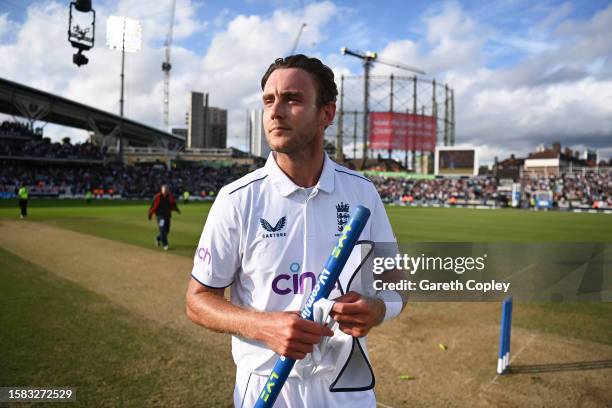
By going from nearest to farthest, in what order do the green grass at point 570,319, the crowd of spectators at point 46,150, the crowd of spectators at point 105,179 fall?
the green grass at point 570,319, the crowd of spectators at point 105,179, the crowd of spectators at point 46,150

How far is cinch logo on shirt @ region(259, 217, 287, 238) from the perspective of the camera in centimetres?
198

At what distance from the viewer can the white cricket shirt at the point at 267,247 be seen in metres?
1.94

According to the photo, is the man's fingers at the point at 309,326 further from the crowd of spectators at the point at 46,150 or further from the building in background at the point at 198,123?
the building in background at the point at 198,123

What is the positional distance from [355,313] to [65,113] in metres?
68.4

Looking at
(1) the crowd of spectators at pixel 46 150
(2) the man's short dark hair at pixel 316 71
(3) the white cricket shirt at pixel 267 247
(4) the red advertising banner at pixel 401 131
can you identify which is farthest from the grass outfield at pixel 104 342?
(4) the red advertising banner at pixel 401 131

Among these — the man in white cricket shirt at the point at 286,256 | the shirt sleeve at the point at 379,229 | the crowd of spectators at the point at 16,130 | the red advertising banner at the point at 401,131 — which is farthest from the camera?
the red advertising banner at the point at 401,131

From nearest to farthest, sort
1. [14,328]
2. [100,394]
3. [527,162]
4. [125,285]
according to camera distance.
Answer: [100,394] < [14,328] < [125,285] < [527,162]

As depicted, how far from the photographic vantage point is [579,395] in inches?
178

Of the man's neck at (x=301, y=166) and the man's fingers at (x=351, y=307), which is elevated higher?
the man's neck at (x=301, y=166)

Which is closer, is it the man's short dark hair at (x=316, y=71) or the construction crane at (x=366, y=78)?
the man's short dark hair at (x=316, y=71)

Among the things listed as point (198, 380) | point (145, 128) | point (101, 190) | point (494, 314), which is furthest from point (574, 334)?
point (145, 128)

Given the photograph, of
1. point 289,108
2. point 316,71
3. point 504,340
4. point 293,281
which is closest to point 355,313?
point 293,281

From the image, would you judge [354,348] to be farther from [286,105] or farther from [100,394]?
[100,394]

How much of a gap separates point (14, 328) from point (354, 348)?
6.33 m
